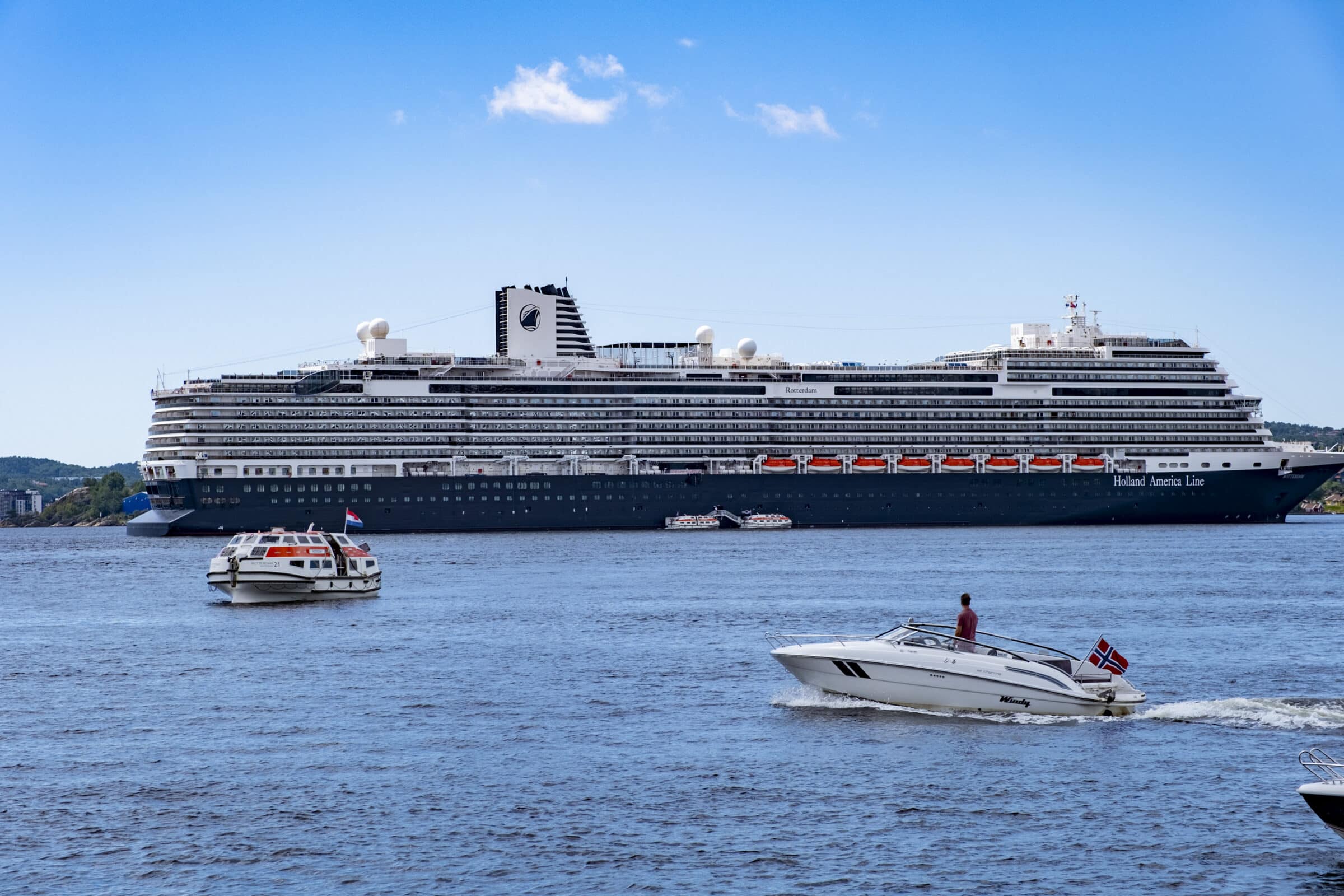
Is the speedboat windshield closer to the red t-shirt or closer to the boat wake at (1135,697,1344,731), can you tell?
the red t-shirt

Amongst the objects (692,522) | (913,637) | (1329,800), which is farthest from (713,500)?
(1329,800)

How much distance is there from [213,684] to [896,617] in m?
22.5

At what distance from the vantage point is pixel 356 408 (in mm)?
119062

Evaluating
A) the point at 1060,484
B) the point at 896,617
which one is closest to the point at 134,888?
the point at 896,617

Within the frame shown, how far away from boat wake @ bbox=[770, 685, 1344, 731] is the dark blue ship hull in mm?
88758

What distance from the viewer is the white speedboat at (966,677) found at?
29.5 metres

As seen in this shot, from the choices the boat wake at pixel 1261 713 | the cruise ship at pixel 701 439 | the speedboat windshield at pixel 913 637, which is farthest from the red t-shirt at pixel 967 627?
the cruise ship at pixel 701 439

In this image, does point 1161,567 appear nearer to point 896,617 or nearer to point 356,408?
point 896,617

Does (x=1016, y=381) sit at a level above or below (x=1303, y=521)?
above

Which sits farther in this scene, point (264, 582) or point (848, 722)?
point (264, 582)

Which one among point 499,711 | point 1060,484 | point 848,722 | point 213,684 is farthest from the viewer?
point 1060,484

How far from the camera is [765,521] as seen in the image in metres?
122

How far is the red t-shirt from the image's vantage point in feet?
97.9

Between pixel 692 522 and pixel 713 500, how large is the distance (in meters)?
3.29
